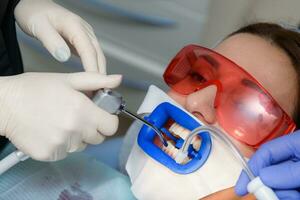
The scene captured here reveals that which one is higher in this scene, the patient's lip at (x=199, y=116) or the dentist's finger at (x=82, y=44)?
the dentist's finger at (x=82, y=44)

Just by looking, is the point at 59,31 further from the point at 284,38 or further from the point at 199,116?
the point at 284,38

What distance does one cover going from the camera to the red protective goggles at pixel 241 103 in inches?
44.9

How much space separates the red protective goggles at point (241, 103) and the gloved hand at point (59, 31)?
285 mm

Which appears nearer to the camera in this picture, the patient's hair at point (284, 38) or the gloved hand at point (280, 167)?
the gloved hand at point (280, 167)

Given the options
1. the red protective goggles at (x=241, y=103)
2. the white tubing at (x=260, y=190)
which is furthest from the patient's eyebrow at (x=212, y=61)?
the white tubing at (x=260, y=190)

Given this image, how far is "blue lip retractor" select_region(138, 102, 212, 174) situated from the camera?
1104 mm

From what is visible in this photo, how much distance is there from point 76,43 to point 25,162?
39 cm

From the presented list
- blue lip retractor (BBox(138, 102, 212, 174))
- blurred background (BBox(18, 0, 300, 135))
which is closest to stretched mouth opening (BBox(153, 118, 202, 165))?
blue lip retractor (BBox(138, 102, 212, 174))

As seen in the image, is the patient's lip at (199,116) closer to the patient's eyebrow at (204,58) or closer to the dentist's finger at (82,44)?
the patient's eyebrow at (204,58)

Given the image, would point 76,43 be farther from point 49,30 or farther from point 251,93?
point 251,93

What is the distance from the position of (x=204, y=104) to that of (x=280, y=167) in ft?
1.01

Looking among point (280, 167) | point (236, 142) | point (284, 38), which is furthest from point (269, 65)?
point (280, 167)

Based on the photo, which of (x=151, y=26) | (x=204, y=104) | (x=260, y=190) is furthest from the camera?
(x=151, y=26)

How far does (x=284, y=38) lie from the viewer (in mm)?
1325
